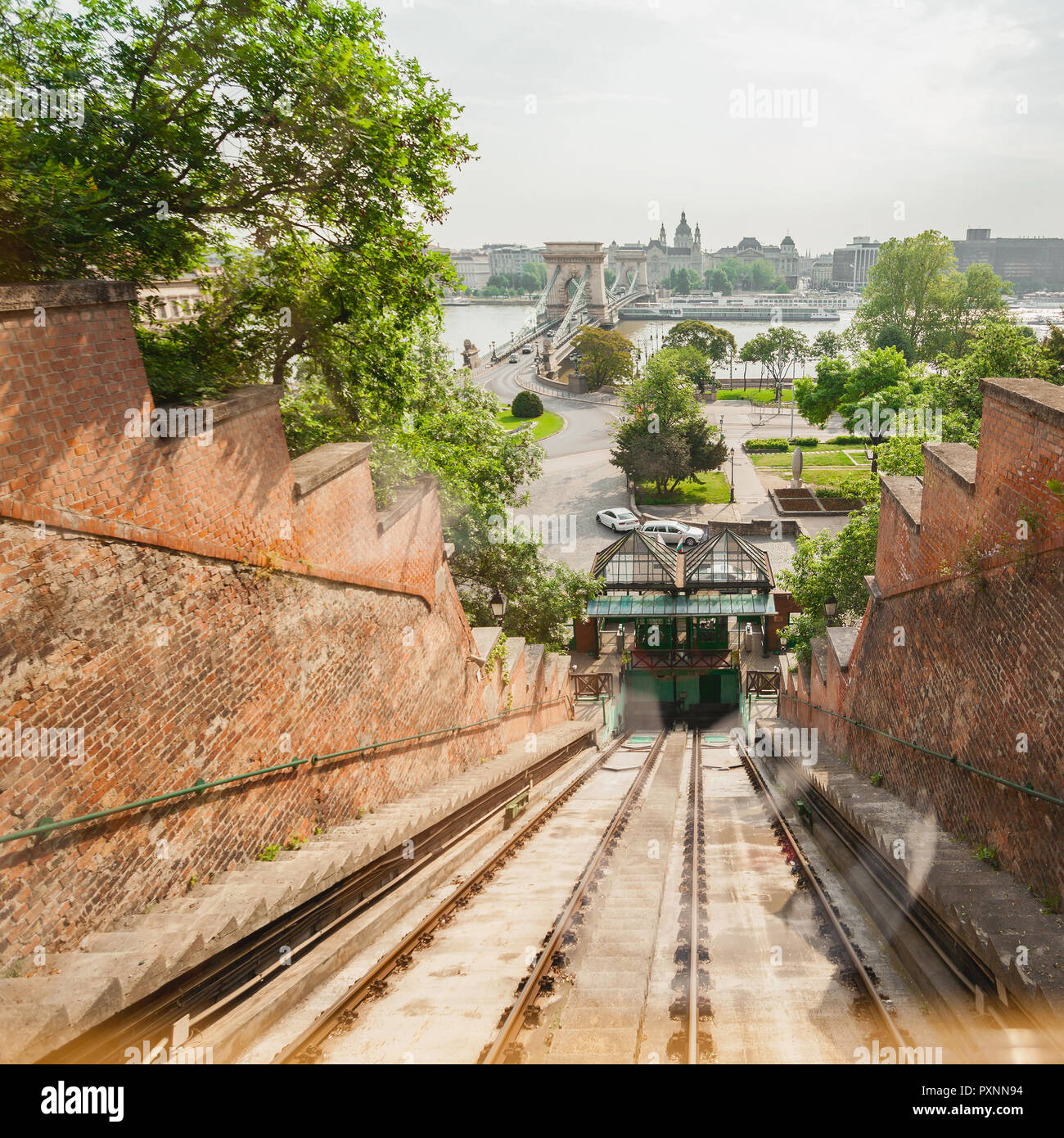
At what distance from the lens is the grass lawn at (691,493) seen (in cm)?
3819

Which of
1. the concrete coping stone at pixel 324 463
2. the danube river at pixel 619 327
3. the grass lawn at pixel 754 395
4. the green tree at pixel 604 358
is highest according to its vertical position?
the danube river at pixel 619 327

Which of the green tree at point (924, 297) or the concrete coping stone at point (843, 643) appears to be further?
the green tree at point (924, 297)

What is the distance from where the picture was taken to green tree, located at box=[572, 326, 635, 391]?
66375mm

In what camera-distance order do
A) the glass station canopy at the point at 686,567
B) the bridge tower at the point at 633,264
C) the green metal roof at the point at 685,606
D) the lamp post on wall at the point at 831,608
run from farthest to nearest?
the bridge tower at the point at 633,264
the glass station canopy at the point at 686,567
the green metal roof at the point at 685,606
the lamp post on wall at the point at 831,608

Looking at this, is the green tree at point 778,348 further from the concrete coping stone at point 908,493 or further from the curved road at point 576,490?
the concrete coping stone at point 908,493

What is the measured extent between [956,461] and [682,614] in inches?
604

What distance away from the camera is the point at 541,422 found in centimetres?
5494

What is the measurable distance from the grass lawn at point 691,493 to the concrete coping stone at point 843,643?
25.4 meters

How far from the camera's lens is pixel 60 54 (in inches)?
253

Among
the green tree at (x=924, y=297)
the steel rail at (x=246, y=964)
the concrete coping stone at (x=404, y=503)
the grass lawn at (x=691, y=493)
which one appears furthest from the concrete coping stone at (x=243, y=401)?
the green tree at (x=924, y=297)

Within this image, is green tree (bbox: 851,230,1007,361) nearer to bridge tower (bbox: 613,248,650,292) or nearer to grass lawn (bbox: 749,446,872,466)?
grass lawn (bbox: 749,446,872,466)

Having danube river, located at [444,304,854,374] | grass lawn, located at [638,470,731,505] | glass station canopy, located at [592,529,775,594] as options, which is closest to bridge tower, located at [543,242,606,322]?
danube river, located at [444,304,854,374]

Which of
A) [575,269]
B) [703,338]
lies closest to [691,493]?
[703,338]

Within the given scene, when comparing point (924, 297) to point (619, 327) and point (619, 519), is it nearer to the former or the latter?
point (619, 519)
